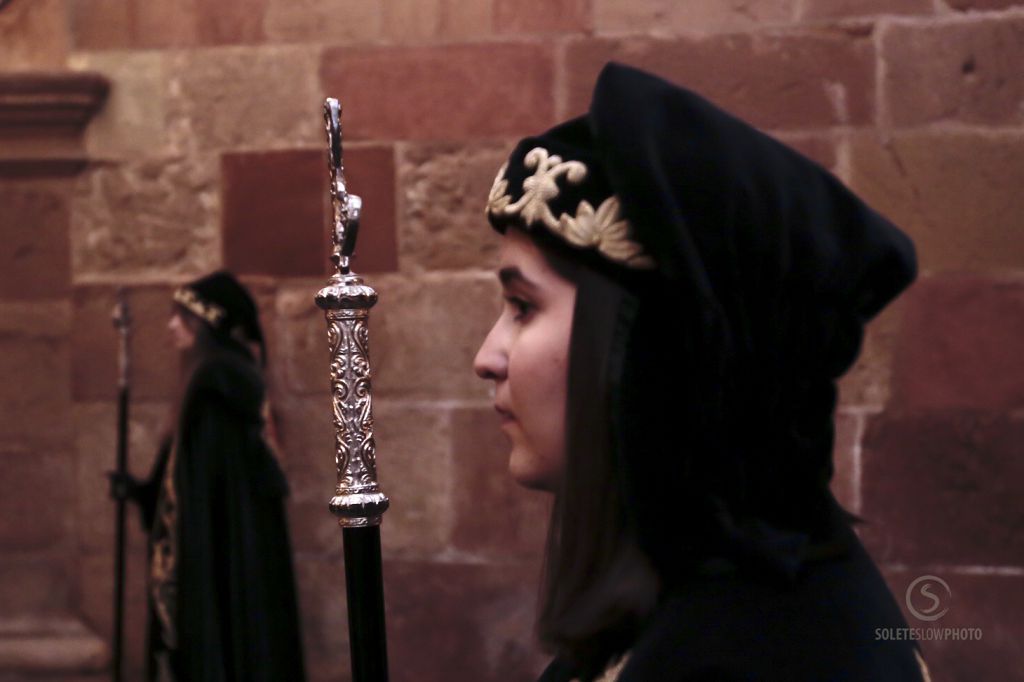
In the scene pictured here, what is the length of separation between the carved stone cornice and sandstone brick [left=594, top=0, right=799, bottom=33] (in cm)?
182

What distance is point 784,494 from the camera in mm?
1394

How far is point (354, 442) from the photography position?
1.72m

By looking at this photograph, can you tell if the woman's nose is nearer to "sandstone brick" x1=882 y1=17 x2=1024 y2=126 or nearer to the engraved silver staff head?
the engraved silver staff head

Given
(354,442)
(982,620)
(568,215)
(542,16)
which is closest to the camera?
(568,215)

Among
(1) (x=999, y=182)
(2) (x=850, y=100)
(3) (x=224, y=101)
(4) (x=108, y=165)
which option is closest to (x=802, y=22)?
(2) (x=850, y=100)

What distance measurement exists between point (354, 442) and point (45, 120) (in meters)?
3.86

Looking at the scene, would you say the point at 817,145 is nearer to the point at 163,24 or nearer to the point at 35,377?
the point at 163,24

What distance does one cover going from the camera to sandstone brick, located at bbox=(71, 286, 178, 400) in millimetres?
5203

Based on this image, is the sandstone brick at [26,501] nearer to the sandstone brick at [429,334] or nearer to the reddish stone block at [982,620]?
the sandstone brick at [429,334]

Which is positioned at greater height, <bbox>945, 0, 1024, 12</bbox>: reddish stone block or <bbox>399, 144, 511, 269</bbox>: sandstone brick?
<bbox>945, 0, 1024, 12</bbox>: reddish stone block

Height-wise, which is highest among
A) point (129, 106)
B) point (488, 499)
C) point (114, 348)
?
point (129, 106)

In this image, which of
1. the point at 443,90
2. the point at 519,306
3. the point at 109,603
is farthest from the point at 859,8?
the point at 519,306


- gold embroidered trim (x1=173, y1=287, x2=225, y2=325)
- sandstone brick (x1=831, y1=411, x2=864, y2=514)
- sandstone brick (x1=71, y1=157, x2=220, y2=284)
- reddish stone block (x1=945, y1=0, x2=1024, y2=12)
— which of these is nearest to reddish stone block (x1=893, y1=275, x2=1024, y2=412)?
sandstone brick (x1=831, y1=411, x2=864, y2=514)

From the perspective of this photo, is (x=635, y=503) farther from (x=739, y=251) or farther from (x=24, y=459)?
(x=24, y=459)
